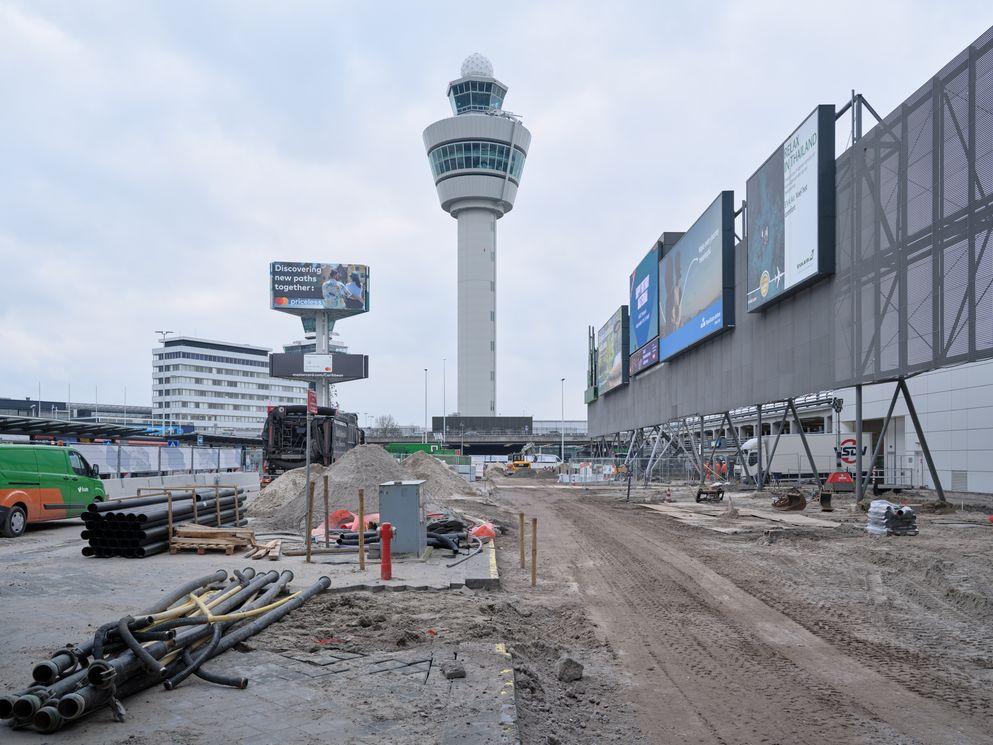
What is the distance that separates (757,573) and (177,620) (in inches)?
393

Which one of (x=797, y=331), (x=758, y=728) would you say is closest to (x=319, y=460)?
(x=797, y=331)

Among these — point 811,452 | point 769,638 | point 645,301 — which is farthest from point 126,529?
point 645,301

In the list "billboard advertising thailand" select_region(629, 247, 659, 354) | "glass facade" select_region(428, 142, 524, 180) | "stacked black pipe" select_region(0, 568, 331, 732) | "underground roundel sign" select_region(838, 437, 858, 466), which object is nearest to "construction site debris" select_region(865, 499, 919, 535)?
"stacked black pipe" select_region(0, 568, 331, 732)

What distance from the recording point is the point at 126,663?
6008 millimetres

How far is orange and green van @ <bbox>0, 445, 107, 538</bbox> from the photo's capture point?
58.3 feet

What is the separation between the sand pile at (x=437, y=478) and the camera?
98.3 ft

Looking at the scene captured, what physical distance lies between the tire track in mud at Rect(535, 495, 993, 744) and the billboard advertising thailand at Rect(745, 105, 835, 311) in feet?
65.2

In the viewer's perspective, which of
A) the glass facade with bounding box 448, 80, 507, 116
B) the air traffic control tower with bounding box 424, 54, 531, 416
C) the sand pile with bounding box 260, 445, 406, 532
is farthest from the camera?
the glass facade with bounding box 448, 80, 507, 116

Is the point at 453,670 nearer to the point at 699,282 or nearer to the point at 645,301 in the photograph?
the point at 699,282

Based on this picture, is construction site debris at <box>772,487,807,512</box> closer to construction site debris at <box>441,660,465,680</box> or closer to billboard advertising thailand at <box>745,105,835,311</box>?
billboard advertising thailand at <box>745,105,835,311</box>

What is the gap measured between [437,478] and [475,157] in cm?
8766

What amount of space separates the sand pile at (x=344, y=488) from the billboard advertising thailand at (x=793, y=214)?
17491 mm

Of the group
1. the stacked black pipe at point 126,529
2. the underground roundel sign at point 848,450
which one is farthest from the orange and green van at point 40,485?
the underground roundel sign at point 848,450

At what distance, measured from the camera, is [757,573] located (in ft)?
44.0
